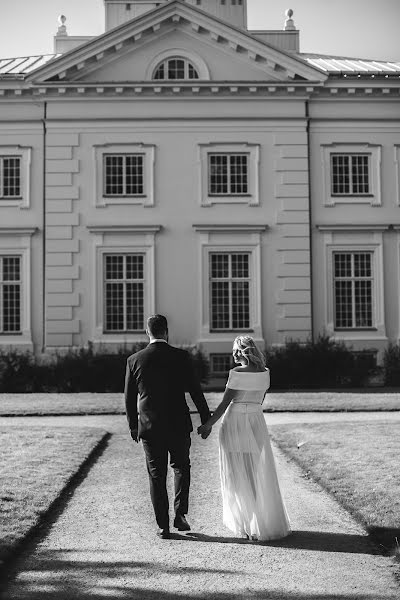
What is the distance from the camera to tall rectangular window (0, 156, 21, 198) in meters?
29.0

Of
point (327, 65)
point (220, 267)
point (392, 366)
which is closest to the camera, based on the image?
point (392, 366)

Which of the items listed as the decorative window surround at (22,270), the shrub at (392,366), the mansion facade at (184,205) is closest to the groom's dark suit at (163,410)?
the shrub at (392,366)

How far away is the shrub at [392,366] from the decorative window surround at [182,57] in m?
9.97

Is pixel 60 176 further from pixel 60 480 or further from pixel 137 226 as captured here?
pixel 60 480

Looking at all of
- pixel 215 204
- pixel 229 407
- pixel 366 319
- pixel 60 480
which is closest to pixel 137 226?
pixel 215 204

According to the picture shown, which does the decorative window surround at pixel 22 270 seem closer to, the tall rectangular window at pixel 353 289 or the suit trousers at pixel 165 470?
the tall rectangular window at pixel 353 289

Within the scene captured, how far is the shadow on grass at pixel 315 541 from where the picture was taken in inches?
301

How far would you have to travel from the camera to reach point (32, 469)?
11.7 m

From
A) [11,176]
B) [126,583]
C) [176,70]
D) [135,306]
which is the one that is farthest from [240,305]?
[126,583]

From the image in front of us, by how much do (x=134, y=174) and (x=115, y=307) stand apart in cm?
416

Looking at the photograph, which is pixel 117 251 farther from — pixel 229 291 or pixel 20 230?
pixel 229 291

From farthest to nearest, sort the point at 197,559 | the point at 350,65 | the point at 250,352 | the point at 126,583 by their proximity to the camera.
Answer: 1. the point at 350,65
2. the point at 250,352
3. the point at 197,559
4. the point at 126,583

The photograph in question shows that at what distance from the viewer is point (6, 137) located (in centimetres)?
2891

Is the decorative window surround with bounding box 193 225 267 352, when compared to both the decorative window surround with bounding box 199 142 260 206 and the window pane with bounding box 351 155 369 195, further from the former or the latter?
the window pane with bounding box 351 155 369 195
